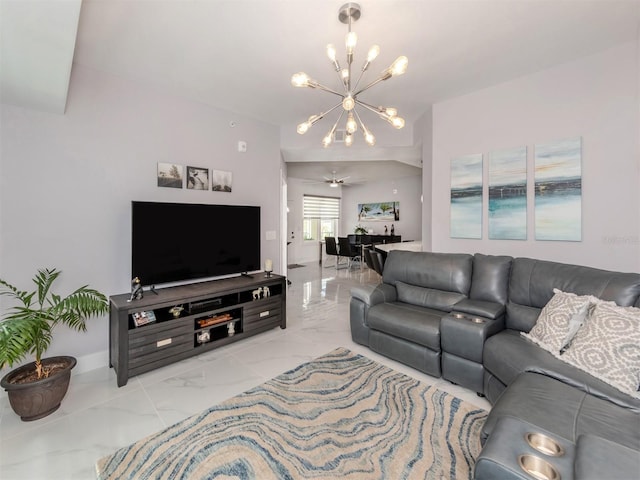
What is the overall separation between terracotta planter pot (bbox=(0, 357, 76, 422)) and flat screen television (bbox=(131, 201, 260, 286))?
0.92 meters

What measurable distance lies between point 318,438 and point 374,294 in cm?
151

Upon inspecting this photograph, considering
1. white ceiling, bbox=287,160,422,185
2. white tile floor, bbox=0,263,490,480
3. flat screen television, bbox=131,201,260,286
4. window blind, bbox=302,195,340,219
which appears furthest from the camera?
window blind, bbox=302,195,340,219

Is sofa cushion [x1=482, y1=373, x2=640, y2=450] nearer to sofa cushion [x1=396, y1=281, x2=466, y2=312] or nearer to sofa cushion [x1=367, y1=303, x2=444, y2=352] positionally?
sofa cushion [x1=367, y1=303, x2=444, y2=352]

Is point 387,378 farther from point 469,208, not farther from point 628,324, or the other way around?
point 469,208

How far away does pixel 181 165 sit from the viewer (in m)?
3.09

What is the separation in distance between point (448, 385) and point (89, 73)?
4.17m

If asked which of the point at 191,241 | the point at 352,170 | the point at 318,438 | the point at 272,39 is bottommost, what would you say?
the point at 318,438

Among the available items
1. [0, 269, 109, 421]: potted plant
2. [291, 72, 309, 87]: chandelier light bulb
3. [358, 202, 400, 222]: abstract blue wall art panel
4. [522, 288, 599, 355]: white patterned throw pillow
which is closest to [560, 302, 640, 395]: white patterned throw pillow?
[522, 288, 599, 355]: white patterned throw pillow

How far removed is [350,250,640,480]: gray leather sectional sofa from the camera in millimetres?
1040

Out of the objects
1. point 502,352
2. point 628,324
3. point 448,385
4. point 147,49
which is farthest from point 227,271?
point 628,324

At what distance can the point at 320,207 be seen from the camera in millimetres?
9086

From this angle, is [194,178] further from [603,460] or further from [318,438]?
[603,460]

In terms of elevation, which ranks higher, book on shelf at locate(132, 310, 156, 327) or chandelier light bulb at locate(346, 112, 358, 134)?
chandelier light bulb at locate(346, 112, 358, 134)

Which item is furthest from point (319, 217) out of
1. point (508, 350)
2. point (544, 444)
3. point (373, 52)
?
point (544, 444)
